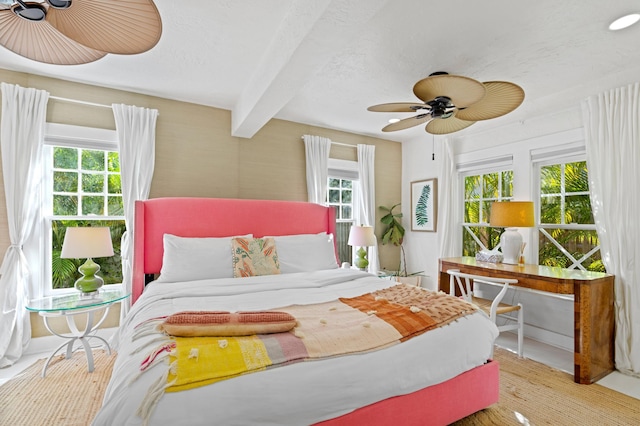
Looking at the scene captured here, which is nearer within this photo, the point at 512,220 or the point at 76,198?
the point at 76,198

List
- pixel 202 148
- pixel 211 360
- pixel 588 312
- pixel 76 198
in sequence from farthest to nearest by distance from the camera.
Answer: pixel 202 148
pixel 76 198
pixel 588 312
pixel 211 360

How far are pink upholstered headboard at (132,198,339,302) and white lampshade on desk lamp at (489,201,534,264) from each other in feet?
6.51

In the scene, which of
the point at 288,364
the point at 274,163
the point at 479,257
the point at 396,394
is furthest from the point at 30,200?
the point at 479,257

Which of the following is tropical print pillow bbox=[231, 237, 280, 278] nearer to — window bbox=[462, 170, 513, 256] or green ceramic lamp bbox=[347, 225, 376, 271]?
green ceramic lamp bbox=[347, 225, 376, 271]

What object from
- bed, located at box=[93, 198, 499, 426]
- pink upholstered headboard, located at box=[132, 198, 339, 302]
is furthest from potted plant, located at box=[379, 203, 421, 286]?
bed, located at box=[93, 198, 499, 426]

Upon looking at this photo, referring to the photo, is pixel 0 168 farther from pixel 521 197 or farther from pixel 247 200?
pixel 521 197

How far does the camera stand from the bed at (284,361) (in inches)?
43.8

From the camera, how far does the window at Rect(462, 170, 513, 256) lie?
396 cm

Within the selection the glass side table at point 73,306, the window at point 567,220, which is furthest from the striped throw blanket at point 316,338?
the window at point 567,220

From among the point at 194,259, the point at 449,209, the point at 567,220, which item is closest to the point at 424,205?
the point at 449,209

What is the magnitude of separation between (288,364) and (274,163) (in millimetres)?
3033

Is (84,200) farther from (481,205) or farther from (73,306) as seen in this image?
(481,205)

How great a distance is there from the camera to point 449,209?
431 centimetres

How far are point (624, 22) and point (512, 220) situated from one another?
5.92 ft
